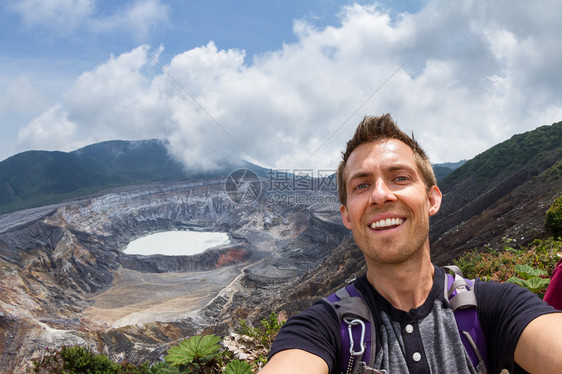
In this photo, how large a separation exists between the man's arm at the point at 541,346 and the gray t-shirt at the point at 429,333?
0.03 metres

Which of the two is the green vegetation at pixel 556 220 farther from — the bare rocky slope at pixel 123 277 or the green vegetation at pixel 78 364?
the bare rocky slope at pixel 123 277

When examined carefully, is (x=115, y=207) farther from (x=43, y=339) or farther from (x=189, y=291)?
(x=43, y=339)

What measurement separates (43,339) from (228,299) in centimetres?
2050

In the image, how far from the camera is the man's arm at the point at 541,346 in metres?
1.59

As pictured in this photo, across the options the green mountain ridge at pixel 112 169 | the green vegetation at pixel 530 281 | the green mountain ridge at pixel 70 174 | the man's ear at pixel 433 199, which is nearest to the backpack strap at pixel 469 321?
the man's ear at pixel 433 199

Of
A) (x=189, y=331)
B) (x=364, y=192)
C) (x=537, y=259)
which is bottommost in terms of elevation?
(x=189, y=331)

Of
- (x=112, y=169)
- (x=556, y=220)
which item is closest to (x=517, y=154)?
(x=556, y=220)

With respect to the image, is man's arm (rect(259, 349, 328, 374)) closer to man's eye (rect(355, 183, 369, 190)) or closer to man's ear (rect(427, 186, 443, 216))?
man's eye (rect(355, 183, 369, 190))

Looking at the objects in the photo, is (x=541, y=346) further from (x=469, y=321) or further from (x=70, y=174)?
(x=70, y=174)

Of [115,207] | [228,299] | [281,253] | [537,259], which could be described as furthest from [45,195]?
[537,259]

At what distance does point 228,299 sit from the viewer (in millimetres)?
45688

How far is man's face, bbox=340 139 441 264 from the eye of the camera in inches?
84.2

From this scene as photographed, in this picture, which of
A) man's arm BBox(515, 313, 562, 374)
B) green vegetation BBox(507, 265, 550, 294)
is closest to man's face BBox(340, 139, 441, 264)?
man's arm BBox(515, 313, 562, 374)

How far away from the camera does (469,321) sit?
1.90 metres
